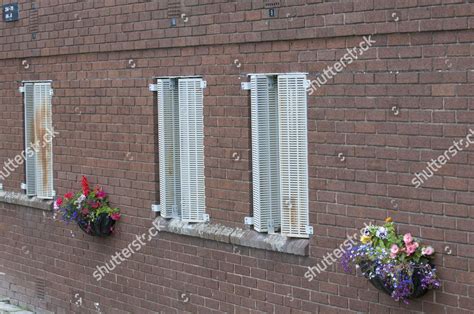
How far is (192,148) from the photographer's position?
10.6 metres

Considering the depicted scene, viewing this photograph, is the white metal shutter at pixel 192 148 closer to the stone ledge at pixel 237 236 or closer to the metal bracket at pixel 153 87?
the stone ledge at pixel 237 236

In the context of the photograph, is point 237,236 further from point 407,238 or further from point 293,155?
point 407,238

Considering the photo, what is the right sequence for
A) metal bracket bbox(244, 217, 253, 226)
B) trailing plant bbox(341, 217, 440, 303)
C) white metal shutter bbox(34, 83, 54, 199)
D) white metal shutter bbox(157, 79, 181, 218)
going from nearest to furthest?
trailing plant bbox(341, 217, 440, 303), metal bracket bbox(244, 217, 253, 226), white metal shutter bbox(157, 79, 181, 218), white metal shutter bbox(34, 83, 54, 199)

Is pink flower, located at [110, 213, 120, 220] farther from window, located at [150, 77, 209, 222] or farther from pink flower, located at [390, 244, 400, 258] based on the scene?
pink flower, located at [390, 244, 400, 258]

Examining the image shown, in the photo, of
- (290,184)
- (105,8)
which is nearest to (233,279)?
(290,184)

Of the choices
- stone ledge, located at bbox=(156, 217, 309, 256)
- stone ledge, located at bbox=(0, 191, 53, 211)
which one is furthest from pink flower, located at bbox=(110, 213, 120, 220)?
stone ledge, located at bbox=(0, 191, 53, 211)

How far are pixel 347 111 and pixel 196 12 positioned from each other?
7.79 feet

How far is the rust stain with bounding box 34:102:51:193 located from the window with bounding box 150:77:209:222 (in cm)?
266

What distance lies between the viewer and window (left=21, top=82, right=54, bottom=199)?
13204 millimetres

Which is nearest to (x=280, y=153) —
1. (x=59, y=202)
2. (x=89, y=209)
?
(x=89, y=209)

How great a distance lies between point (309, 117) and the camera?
29.6ft

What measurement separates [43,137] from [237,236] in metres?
4.29

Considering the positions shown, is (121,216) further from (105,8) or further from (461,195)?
(461,195)

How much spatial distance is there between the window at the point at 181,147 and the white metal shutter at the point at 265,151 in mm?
872
